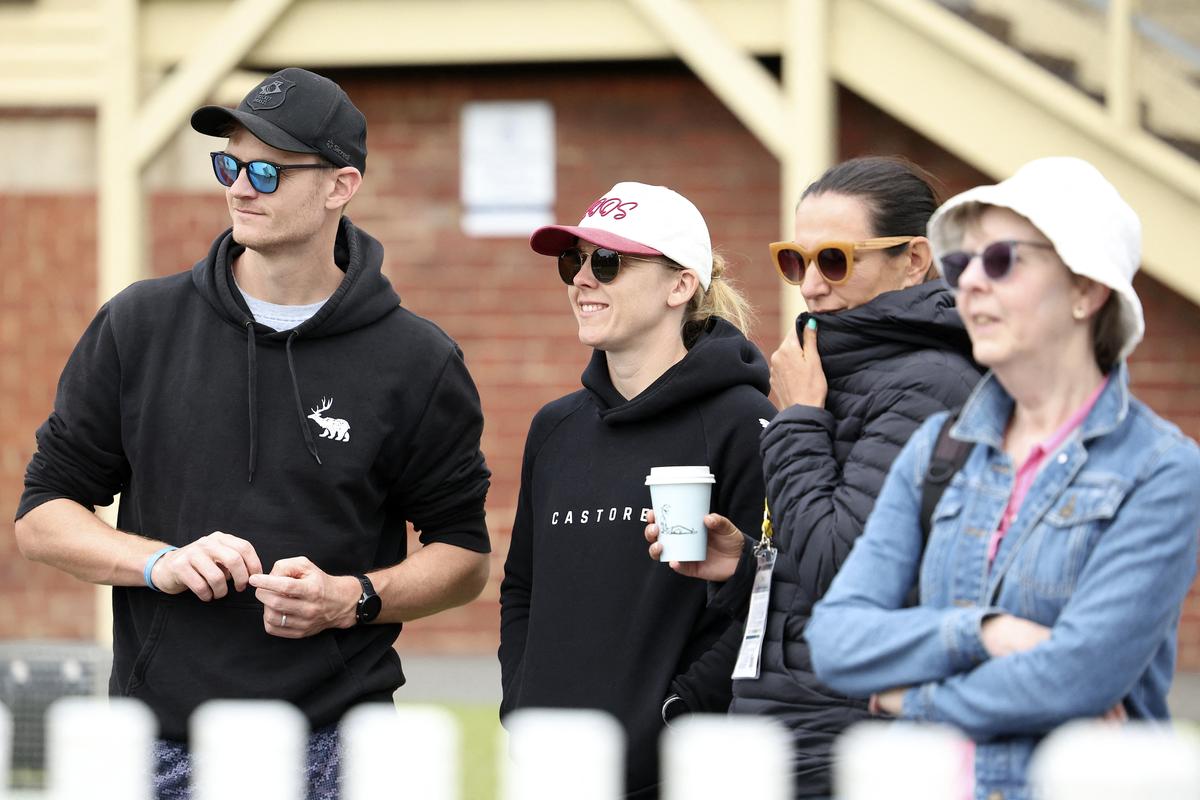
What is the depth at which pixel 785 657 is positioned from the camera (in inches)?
121

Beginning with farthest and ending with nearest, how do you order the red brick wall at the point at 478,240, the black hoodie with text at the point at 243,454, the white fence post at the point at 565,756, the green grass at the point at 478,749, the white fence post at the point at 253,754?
the red brick wall at the point at 478,240 < the green grass at the point at 478,749 < the black hoodie with text at the point at 243,454 < the white fence post at the point at 253,754 < the white fence post at the point at 565,756

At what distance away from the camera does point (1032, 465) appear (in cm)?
253

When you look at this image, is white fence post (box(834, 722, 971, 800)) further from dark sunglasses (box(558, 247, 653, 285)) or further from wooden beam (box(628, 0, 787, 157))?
wooden beam (box(628, 0, 787, 157))

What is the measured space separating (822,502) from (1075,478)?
55 centimetres

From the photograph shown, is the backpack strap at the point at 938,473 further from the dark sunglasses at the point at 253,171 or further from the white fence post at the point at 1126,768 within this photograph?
the dark sunglasses at the point at 253,171

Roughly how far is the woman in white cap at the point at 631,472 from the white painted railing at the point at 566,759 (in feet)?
3.24

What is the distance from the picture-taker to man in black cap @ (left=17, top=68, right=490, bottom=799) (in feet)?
11.2

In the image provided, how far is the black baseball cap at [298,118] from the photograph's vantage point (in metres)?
3.56

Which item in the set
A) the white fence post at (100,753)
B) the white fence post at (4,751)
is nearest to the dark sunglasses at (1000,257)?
the white fence post at (100,753)

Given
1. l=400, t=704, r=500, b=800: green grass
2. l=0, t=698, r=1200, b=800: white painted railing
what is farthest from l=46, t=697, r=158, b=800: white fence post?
l=400, t=704, r=500, b=800: green grass

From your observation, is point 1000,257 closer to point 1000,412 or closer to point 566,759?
point 1000,412

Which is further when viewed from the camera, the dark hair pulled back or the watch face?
the watch face

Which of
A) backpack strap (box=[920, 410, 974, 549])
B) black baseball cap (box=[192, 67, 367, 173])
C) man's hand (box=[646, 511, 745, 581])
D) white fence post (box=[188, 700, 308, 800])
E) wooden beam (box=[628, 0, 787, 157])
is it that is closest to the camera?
white fence post (box=[188, 700, 308, 800])

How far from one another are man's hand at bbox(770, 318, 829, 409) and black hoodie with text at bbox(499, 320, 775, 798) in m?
0.41
